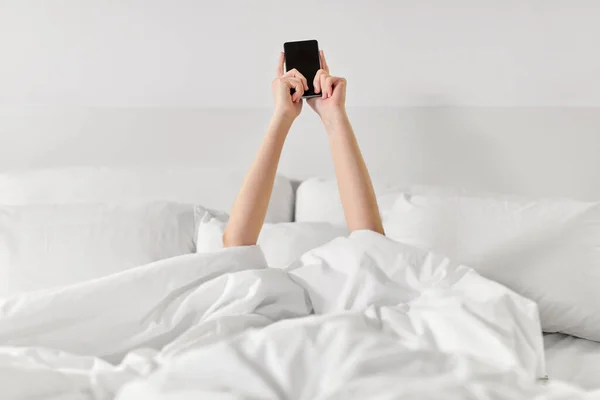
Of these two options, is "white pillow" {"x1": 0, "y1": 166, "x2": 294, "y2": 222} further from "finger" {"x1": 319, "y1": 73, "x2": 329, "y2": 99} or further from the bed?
"finger" {"x1": 319, "y1": 73, "x2": 329, "y2": 99}

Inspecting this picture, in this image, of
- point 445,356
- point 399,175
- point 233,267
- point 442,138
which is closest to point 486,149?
point 442,138

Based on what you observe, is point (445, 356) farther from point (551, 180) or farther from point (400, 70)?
point (400, 70)

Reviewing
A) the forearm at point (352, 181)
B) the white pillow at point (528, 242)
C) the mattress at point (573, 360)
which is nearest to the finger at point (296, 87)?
the forearm at point (352, 181)

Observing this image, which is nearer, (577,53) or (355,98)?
(577,53)

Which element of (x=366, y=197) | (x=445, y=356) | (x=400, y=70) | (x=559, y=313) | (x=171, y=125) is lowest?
(x=559, y=313)

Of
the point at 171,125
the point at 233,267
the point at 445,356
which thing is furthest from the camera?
the point at 171,125

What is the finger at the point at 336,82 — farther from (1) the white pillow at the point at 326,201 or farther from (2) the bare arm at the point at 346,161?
(1) the white pillow at the point at 326,201

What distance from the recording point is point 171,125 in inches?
78.6

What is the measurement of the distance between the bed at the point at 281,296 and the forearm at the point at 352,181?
0.10 meters

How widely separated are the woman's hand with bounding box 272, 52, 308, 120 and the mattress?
2.62 feet

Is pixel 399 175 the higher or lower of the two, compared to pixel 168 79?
lower

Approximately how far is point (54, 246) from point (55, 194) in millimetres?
313

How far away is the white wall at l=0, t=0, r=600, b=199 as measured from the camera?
180 centimetres

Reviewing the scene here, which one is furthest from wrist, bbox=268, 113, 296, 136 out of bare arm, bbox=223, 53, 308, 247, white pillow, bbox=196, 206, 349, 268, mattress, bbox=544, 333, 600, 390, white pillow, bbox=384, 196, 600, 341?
mattress, bbox=544, 333, 600, 390
